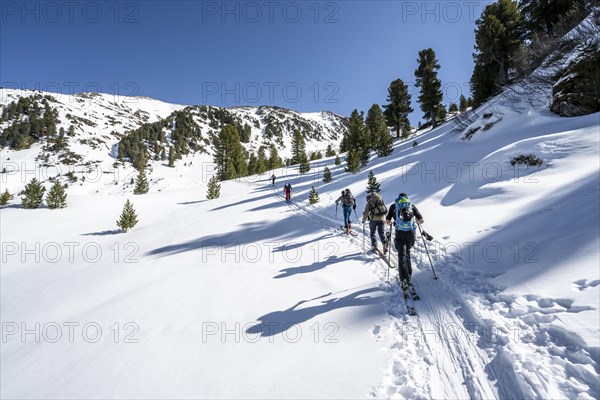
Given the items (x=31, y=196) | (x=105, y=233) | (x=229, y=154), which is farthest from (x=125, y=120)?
(x=105, y=233)

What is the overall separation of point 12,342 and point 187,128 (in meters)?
126

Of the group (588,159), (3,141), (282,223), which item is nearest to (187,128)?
(3,141)

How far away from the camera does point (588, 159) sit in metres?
9.00

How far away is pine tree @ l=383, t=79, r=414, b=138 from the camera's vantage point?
42656 millimetres

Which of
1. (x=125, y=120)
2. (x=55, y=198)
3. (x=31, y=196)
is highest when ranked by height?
(x=125, y=120)

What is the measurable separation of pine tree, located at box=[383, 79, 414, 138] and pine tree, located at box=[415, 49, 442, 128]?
3993mm

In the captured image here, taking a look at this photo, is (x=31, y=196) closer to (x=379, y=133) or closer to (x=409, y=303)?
(x=409, y=303)

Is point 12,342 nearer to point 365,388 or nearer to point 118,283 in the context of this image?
point 118,283

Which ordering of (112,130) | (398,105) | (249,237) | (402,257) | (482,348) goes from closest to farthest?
(482,348) < (402,257) < (249,237) < (398,105) < (112,130)

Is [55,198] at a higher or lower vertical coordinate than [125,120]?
lower

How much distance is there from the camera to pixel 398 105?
43062 mm

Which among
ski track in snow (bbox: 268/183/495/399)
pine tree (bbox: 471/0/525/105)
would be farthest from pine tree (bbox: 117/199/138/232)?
pine tree (bbox: 471/0/525/105)

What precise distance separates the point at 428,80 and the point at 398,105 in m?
6.21

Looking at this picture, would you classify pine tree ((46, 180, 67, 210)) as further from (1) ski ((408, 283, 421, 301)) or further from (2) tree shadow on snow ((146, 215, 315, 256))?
(1) ski ((408, 283, 421, 301))
